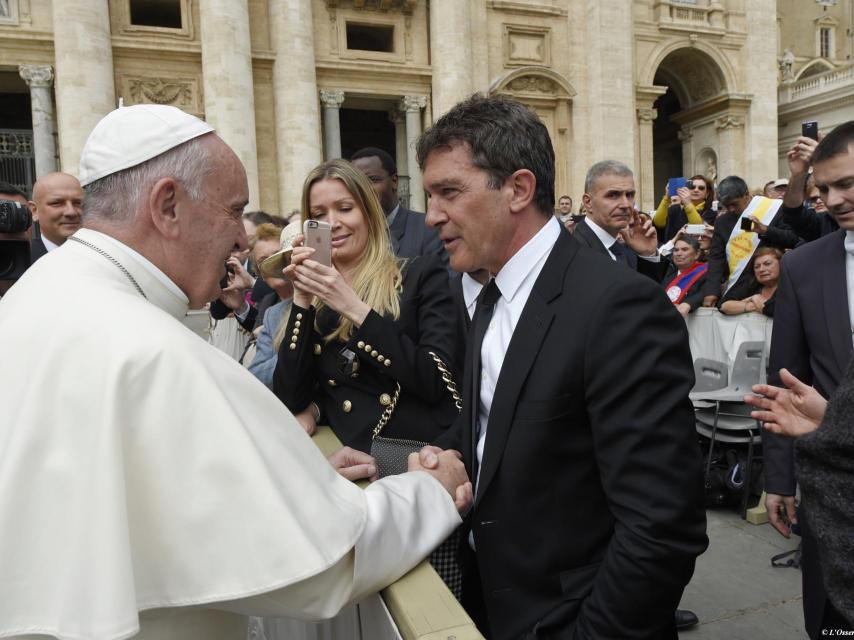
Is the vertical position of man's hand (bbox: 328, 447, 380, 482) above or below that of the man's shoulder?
below

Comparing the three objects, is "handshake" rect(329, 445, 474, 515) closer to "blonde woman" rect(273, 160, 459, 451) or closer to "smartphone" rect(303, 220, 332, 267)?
"blonde woman" rect(273, 160, 459, 451)

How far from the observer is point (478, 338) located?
6.75 ft

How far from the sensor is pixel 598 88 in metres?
22.4

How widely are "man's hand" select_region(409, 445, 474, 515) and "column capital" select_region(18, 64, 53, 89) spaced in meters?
20.6

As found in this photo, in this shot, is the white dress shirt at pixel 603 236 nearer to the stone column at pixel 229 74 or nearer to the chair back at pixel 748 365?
the chair back at pixel 748 365

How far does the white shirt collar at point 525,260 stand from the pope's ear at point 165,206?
95 cm

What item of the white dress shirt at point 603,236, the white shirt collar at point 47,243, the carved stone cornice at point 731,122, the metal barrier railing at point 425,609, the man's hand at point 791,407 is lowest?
the metal barrier railing at point 425,609

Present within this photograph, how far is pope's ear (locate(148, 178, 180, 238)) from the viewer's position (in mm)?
1656

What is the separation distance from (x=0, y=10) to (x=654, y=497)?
2232cm

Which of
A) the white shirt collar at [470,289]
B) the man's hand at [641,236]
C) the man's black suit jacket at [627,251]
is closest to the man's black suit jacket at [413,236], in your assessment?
the white shirt collar at [470,289]

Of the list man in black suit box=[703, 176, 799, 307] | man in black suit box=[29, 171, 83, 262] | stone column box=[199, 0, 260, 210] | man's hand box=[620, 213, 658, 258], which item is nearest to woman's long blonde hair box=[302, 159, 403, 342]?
man in black suit box=[29, 171, 83, 262]

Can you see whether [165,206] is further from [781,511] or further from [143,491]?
[781,511]

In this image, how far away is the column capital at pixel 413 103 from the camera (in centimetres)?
2158

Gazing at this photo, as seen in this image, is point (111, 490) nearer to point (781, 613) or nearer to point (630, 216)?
point (781, 613)
